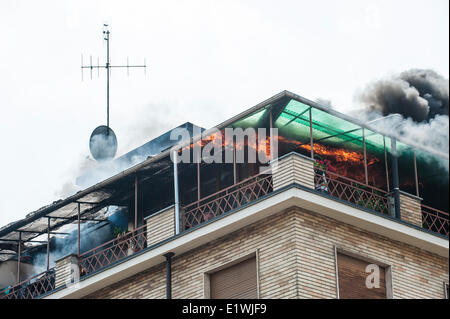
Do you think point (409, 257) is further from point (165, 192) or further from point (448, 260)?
point (165, 192)

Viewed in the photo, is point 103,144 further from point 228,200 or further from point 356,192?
point 356,192

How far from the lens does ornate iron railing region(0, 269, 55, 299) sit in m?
35.8

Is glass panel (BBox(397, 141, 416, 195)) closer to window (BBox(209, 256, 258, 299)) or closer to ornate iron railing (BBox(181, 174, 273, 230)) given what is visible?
ornate iron railing (BBox(181, 174, 273, 230))

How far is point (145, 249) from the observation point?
32281mm

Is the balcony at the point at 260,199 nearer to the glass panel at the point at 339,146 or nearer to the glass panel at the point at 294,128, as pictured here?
the glass panel at the point at 339,146

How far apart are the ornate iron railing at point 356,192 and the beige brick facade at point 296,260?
961mm

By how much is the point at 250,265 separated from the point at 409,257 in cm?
451

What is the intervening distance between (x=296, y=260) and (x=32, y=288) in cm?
1248

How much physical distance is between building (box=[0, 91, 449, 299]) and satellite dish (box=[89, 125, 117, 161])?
171 inches

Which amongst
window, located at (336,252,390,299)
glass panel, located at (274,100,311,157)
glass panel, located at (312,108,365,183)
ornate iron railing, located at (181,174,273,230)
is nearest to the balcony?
ornate iron railing, located at (181,174,273,230)

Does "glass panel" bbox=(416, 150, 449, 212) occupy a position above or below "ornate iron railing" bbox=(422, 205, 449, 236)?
above

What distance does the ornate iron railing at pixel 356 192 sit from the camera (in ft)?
101
